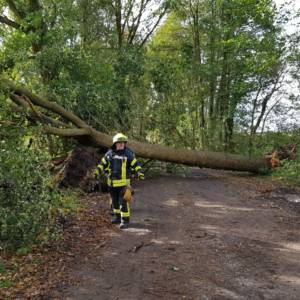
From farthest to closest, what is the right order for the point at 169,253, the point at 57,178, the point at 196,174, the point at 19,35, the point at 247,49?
the point at 247,49, the point at 196,174, the point at 19,35, the point at 57,178, the point at 169,253

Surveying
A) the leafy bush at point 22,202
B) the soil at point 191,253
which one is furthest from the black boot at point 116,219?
the leafy bush at point 22,202

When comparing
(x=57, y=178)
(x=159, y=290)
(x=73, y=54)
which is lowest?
(x=159, y=290)

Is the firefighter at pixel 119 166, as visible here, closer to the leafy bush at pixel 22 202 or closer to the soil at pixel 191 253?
the soil at pixel 191 253

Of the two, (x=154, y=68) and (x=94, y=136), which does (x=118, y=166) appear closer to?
(x=94, y=136)

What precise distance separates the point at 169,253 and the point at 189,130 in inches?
483

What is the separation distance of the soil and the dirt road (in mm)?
12

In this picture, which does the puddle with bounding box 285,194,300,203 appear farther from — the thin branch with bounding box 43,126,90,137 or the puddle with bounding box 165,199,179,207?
the thin branch with bounding box 43,126,90,137

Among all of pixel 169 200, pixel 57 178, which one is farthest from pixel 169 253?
pixel 57 178

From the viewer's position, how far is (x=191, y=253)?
6078mm

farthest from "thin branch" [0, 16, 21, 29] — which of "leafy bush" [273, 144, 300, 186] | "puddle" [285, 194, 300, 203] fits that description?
"puddle" [285, 194, 300, 203]

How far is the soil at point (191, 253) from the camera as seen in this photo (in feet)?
15.4

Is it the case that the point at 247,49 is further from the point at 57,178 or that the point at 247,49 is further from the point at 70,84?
the point at 57,178

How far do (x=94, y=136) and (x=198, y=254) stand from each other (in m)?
7.04

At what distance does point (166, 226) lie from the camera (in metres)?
7.68
